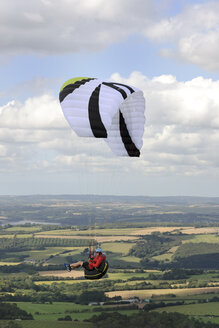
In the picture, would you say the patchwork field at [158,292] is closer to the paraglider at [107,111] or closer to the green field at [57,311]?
the green field at [57,311]

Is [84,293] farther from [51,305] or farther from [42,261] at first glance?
[42,261]

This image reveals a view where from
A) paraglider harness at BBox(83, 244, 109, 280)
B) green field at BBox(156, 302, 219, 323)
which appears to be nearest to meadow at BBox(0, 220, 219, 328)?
green field at BBox(156, 302, 219, 323)

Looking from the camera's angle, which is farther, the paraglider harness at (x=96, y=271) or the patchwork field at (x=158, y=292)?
the patchwork field at (x=158, y=292)

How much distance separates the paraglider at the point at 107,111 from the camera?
33094mm

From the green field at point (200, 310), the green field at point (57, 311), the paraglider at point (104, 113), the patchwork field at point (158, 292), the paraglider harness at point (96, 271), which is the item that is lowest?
the green field at point (57, 311)

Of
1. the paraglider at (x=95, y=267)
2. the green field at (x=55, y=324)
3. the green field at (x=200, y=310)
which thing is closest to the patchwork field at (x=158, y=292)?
the green field at (x=200, y=310)

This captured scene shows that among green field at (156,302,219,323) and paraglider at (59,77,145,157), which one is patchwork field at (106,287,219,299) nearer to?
green field at (156,302,219,323)

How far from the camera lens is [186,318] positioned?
11269 centimetres

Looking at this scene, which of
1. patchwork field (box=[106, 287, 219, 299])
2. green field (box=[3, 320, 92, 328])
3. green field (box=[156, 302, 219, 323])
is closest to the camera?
green field (box=[3, 320, 92, 328])

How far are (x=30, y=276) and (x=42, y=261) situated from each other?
27.9 meters

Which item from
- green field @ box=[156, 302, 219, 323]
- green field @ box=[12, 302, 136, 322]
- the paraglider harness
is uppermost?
the paraglider harness

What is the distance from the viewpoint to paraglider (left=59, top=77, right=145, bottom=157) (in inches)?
1303

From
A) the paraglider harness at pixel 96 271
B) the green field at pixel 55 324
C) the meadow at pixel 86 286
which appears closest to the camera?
the paraglider harness at pixel 96 271

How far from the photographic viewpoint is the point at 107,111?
3297 centimetres
